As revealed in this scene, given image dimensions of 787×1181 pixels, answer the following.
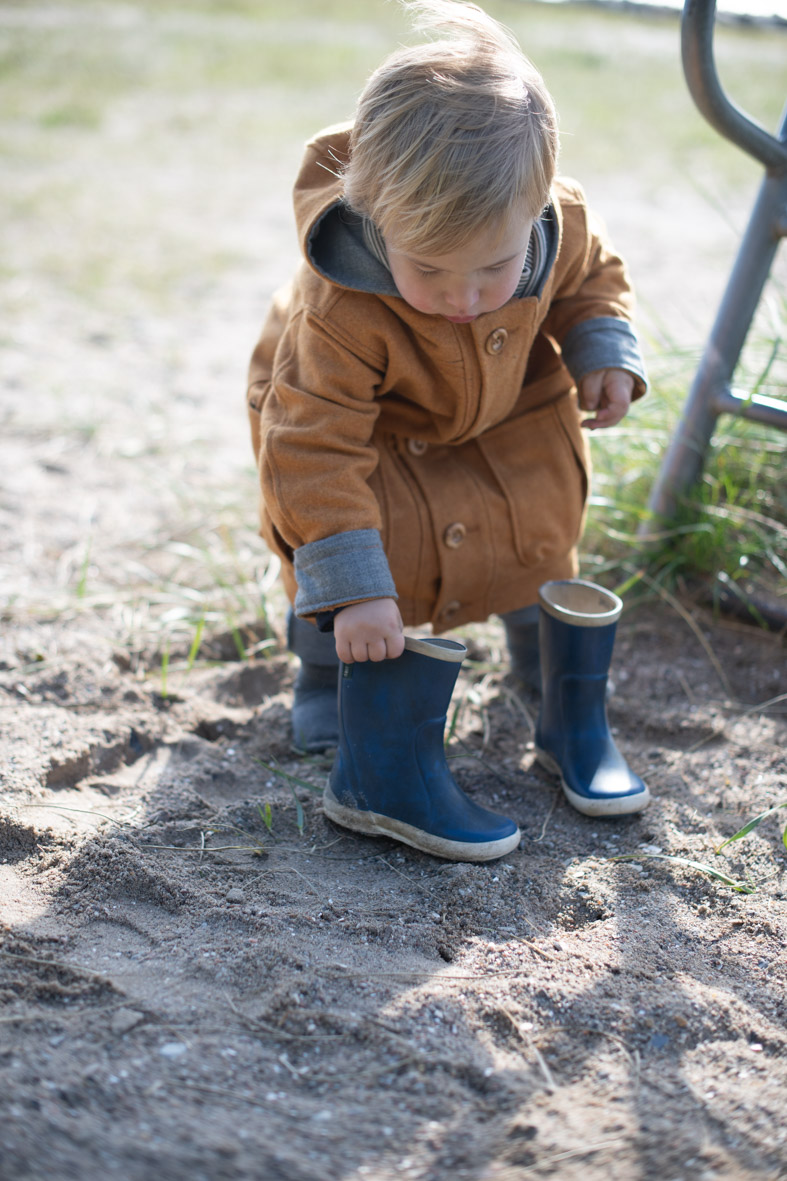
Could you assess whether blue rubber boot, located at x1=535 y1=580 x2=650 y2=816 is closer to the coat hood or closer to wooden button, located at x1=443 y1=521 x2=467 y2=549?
wooden button, located at x1=443 y1=521 x2=467 y2=549

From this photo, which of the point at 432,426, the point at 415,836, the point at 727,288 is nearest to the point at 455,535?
the point at 432,426

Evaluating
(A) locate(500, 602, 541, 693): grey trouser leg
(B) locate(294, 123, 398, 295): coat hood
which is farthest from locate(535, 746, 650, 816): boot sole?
(B) locate(294, 123, 398, 295): coat hood

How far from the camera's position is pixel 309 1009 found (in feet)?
3.68

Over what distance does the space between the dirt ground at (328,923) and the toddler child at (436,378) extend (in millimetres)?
133

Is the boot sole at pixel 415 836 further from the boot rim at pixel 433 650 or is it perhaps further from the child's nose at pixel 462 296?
the child's nose at pixel 462 296

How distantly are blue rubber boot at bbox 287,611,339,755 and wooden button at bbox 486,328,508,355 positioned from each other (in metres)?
0.58

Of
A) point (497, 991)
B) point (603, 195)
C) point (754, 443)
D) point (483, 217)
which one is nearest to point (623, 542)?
point (754, 443)

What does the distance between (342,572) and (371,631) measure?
10 centimetres

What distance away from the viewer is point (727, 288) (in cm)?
202

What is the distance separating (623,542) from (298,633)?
34.7 inches

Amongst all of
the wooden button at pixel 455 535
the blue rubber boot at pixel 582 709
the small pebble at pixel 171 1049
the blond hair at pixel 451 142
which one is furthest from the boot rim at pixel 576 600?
the small pebble at pixel 171 1049

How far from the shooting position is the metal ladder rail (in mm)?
1712

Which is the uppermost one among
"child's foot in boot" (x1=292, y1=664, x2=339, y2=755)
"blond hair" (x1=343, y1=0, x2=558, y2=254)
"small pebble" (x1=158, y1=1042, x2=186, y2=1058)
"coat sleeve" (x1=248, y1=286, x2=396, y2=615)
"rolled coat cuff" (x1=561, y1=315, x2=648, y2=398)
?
"blond hair" (x1=343, y1=0, x2=558, y2=254)

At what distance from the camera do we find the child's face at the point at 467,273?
127 centimetres
